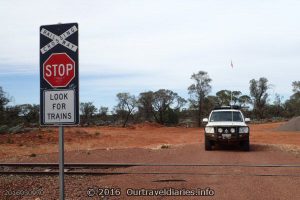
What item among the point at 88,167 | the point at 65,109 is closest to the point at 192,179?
the point at 88,167

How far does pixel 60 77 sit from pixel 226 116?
14.9m

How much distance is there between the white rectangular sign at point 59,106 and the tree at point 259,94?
6084 cm

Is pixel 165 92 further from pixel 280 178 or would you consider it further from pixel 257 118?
pixel 280 178

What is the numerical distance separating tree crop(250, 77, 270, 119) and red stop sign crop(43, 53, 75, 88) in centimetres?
6083

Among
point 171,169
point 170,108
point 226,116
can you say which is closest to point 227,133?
point 226,116

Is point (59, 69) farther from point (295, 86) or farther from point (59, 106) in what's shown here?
point (295, 86)

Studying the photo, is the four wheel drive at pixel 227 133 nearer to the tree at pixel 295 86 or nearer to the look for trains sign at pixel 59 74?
the look for trains sign at pixel 59 74

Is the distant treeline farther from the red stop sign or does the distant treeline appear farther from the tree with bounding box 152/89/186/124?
the red stop sign

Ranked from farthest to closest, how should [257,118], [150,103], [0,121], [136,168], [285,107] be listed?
[285,107]
[257,118]
[150,103]
[0,121]
[136,168]

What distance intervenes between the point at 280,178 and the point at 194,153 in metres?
6.87

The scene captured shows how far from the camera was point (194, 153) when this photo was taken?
696 inches

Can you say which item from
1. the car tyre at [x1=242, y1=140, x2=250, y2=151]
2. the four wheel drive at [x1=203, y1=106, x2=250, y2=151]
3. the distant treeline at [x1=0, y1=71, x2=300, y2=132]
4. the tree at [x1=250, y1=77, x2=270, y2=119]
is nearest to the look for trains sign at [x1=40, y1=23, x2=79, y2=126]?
the four wheel drive at [x1=203, y1=106, x2=250, y2=151]

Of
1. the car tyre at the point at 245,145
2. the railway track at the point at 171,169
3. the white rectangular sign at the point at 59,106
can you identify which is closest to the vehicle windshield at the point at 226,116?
the car tyre at the point at 245,145

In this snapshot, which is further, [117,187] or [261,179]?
[261,179]
